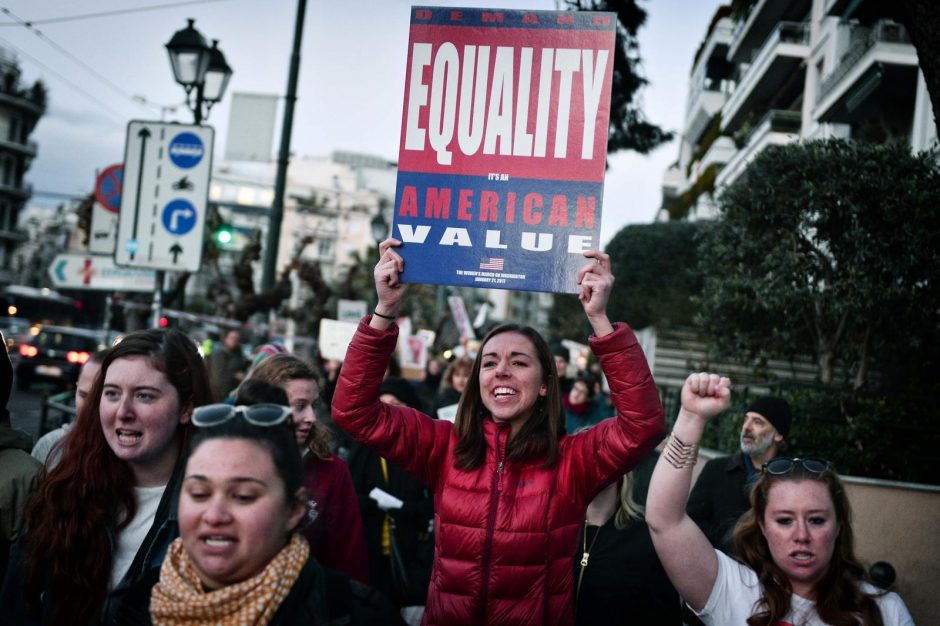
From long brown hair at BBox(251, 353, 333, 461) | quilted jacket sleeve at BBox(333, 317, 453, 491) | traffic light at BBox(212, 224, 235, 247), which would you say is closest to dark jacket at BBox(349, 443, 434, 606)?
long brown hair at BBox(251, 353, 333, 461)

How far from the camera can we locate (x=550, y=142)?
355 cm

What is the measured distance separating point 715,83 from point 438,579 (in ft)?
141

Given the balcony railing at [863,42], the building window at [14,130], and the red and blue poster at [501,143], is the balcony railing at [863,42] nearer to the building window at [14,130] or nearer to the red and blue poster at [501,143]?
the red and blue poster at [501,143]

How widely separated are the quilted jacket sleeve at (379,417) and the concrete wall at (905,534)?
5.01m

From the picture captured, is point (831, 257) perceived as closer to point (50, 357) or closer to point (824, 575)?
point (824, 575)

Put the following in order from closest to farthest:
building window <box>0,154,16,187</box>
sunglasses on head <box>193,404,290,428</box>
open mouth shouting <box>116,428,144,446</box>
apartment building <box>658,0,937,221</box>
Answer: sunglasses on head <box>193,404,290,428</box>
open mouth shouting <box>116,428,144,446</box>
apartment building <box>658,0,937,221</box>
building window <box>0,154,16,187</box>

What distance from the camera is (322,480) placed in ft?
12.5

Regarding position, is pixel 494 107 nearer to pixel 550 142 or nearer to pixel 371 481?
pixel 550 142

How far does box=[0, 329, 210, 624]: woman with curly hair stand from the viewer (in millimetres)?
2916

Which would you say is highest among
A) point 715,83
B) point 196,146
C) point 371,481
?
point 715,83

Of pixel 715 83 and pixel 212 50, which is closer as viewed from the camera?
pixel 212 50

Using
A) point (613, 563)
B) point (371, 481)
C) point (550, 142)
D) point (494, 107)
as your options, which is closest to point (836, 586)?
point (613, 563)

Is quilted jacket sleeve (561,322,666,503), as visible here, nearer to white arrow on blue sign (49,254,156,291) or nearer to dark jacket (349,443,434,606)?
dark jacket (349,443,434,606)

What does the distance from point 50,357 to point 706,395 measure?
23828 millimetres
